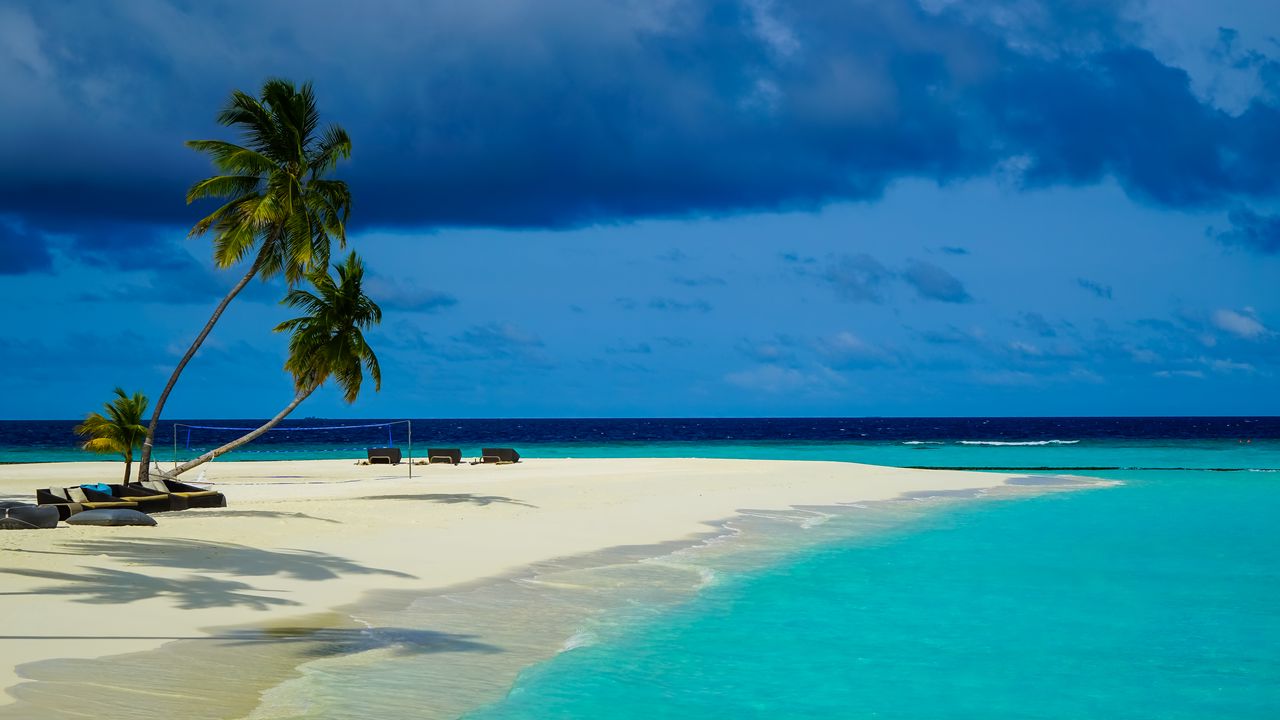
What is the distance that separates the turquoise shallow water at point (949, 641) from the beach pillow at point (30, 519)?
35.8 feet

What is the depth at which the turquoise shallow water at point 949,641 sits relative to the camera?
10672 millimetres

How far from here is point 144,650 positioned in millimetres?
10680

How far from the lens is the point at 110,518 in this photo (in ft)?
62.9

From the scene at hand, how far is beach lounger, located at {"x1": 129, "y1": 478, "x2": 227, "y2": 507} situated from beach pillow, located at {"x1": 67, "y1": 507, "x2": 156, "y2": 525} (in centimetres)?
389

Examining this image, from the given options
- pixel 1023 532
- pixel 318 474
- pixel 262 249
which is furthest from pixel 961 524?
pixel 318 474

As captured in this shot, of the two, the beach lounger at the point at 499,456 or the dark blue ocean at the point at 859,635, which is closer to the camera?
the dark blue ocean at the point at 859,635

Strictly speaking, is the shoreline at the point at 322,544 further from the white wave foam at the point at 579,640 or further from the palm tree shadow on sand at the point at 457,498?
the white wave foam at the point at 579,640

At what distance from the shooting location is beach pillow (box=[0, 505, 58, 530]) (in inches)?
720

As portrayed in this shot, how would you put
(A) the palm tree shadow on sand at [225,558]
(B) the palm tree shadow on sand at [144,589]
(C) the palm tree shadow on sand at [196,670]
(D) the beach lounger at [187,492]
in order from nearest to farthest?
(C) the palm tree shadow on sand at [196,670] < (B) the palm tree shadow on sand at [144,589] < (A) the palm tree shadow on sand at [225,558] < (D) the beach lounger at [187,492]

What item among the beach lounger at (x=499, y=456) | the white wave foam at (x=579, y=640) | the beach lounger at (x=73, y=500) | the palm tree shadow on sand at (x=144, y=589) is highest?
the beach lounger at (x=499, y=456)

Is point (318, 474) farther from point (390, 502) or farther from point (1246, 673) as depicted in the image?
point (1246, 673)

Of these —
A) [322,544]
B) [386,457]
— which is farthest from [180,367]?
[386,457]

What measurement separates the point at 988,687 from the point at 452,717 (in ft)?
18.8

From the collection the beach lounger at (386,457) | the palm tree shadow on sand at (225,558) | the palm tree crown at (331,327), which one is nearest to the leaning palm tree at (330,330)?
the palm tree crown at (331,327)
